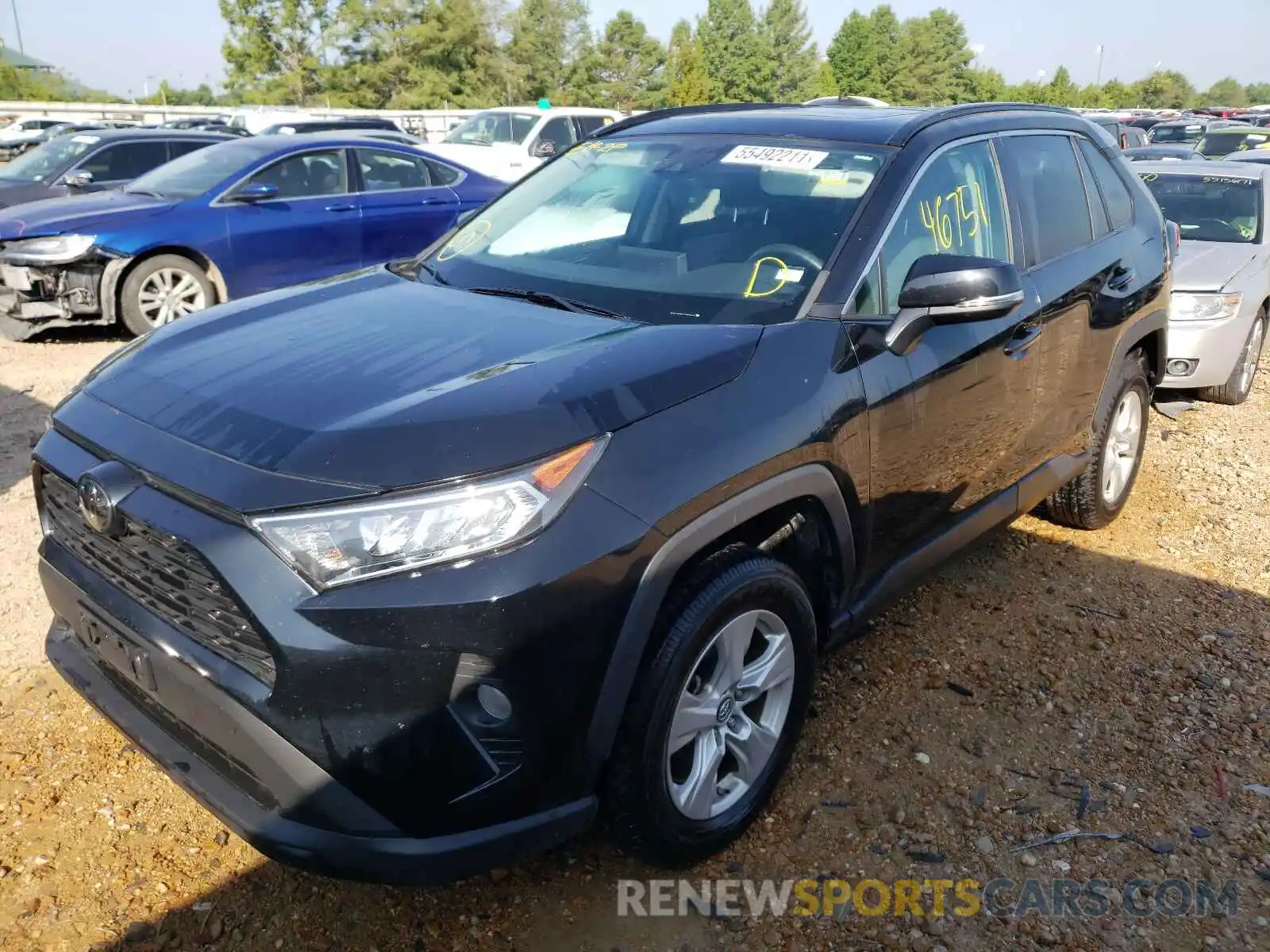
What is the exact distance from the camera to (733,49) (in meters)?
83.2

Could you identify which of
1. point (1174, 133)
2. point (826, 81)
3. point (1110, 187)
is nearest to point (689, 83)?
point (826, 81)

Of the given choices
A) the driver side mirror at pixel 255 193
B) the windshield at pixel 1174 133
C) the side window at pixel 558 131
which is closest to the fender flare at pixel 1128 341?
the driver side mirror at pixel 255 193

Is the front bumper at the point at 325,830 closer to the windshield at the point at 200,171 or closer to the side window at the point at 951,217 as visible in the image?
the side window at the point at 951,217

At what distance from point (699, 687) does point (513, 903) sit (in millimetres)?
726

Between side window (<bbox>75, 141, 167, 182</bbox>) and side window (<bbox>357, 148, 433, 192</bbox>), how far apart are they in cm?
336

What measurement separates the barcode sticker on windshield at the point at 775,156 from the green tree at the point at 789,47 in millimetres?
88205

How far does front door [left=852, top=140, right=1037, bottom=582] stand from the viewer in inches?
113

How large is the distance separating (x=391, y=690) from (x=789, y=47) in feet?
315

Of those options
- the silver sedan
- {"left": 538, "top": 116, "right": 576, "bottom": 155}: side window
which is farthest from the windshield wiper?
{"left": 538, "top": 116, "right": 576, "bottom": 155}: side window

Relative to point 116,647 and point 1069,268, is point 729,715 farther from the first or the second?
point 1069,268

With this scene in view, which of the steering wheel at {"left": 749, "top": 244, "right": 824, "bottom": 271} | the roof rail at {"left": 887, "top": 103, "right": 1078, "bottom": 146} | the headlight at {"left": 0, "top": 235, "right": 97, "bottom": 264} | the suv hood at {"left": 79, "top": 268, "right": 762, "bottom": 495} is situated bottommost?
the headlight at {"left": 0, "top": 235, "right": 97, "bottom": 264}

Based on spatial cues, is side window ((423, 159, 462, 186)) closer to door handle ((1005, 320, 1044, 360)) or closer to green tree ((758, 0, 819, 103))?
door handle ((1005, 320, 1044, 360))

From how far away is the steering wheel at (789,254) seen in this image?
2865 millimetres

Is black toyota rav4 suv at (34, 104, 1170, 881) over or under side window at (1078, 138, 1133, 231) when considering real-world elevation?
under
